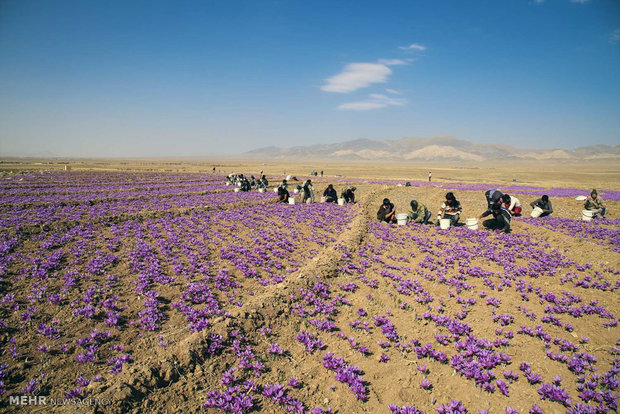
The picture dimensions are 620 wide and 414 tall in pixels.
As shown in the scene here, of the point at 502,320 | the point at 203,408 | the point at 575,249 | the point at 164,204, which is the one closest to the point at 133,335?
the point at 203,408

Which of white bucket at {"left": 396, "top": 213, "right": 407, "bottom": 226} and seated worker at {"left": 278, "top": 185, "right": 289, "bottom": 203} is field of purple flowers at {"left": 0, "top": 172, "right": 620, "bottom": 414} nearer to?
white bucket at {"left": 396, "top": 213, "right": 407, "bottom": 226}

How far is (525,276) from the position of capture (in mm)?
10781

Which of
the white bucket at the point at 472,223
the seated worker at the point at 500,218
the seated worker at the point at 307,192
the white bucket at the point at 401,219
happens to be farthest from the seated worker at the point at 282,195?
the seated worker at the point at 500,218

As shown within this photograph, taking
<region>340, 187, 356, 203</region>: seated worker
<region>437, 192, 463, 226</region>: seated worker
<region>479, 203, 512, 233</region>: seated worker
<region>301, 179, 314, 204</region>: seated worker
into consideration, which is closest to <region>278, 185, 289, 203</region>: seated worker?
<region>301, 179, 314, 204</region>: seated worker

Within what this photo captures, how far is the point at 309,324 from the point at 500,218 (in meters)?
15.1

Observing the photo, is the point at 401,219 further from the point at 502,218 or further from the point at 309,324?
the point at 309,324

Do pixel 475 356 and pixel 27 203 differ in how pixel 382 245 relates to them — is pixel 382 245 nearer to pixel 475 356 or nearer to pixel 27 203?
pixel 475 356

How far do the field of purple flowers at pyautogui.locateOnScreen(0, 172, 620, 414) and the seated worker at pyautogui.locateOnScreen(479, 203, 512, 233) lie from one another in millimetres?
2356

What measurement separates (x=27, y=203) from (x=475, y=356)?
112ft

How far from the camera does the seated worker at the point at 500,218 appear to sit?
1662 centimetres

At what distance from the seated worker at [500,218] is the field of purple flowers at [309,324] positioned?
7.73ft

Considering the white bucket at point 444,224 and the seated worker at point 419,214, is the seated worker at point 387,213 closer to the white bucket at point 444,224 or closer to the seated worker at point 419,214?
the seated worker at point 419,214

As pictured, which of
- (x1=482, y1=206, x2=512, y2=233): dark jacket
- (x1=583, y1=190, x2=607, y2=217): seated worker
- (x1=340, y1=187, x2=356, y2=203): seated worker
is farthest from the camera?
(x1=340, y1=187, x2=356, y2=203): seated worker

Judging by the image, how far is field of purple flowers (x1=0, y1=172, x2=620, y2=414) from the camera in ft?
17.7
